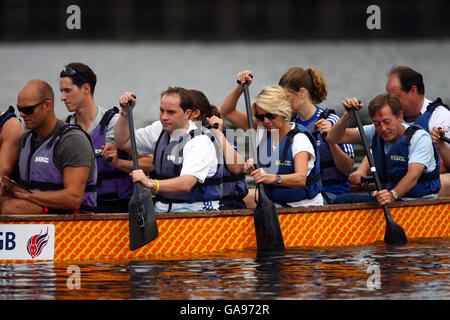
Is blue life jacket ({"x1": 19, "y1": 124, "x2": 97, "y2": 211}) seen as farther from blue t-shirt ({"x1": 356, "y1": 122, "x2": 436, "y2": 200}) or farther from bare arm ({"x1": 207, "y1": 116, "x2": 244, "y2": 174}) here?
blue t-shirt ({"x1": 356, "y1": 122, "x2": 436, "y2": 200})

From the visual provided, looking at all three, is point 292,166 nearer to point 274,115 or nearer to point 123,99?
point 274,115

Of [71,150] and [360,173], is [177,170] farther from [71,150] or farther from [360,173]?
[360,173]

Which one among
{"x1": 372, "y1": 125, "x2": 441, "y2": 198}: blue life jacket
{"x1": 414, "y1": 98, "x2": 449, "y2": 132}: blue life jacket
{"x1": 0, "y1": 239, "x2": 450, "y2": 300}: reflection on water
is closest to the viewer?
{"x1": 0, "y1": 239, "x2": 450, "y2": 300}: reflection on water

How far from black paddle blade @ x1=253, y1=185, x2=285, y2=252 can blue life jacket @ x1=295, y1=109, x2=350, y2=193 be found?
1.32m

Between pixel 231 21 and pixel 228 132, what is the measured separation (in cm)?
6142

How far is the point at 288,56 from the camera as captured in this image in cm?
7425

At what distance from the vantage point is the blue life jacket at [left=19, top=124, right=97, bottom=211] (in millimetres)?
8695

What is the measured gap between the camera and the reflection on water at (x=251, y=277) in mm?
7820

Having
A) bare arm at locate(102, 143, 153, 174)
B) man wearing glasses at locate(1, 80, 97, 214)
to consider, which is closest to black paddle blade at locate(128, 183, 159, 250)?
man wearing glasses at locate(1, 80, 97, 214)

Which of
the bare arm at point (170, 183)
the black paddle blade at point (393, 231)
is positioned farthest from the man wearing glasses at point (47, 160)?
the black paddle blade at point (393, 231)

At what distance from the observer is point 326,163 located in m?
10.8
